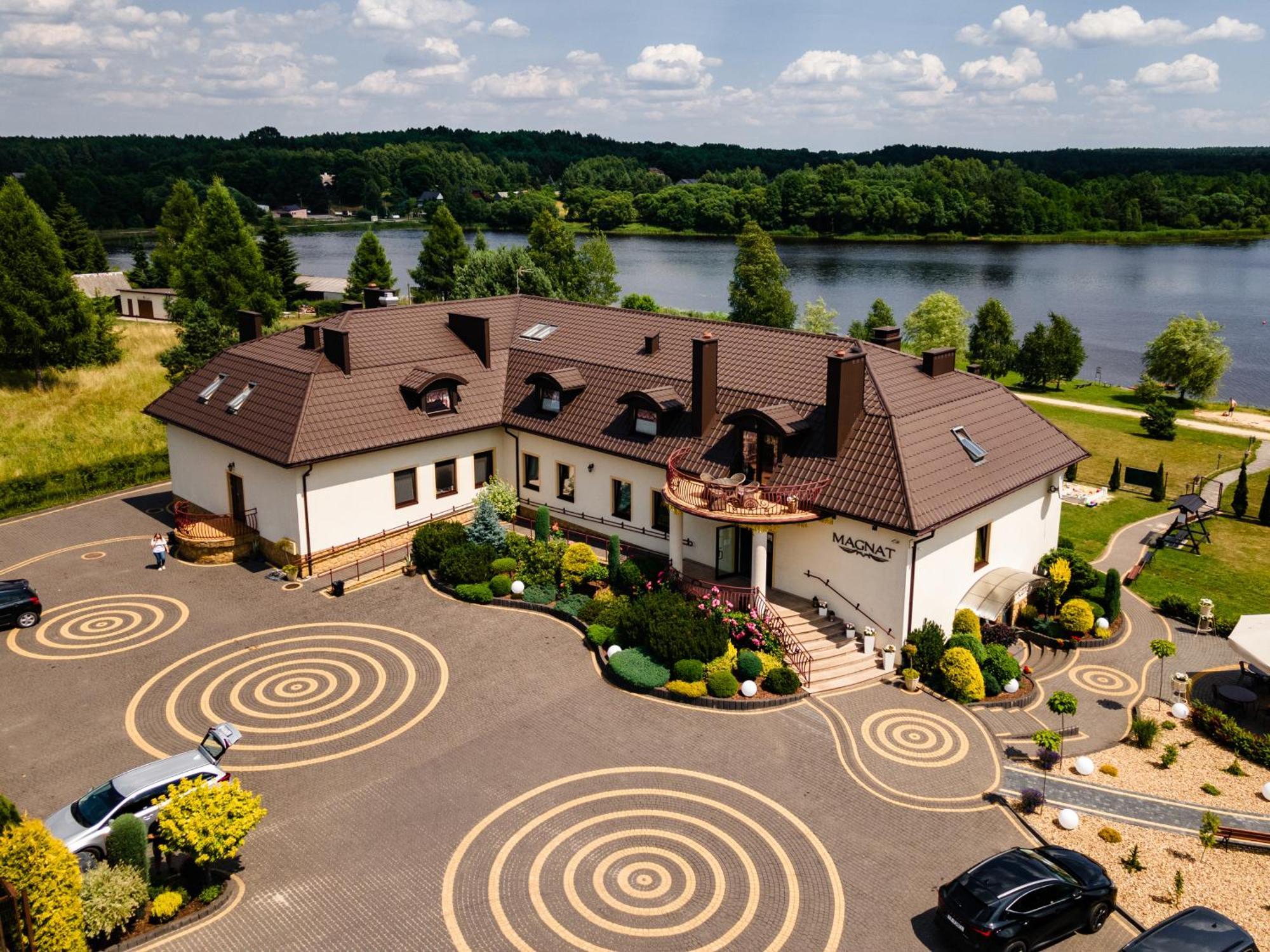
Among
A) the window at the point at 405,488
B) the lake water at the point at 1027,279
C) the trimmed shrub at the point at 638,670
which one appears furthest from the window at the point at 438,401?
the lake water at the point at 1027,279

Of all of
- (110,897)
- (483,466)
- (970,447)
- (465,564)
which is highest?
(970,447)

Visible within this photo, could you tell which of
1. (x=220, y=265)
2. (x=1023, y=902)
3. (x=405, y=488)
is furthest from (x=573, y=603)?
(x=220, y=265)

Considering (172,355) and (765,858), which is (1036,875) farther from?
(172,355)

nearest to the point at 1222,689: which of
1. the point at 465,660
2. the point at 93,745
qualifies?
the point at 465,660

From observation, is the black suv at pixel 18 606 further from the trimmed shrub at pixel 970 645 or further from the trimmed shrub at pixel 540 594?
the trimmed shrub at pixel 970 645

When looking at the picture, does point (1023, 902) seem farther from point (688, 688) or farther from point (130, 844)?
point (130, 844)

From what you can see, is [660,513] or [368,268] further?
[368,268]

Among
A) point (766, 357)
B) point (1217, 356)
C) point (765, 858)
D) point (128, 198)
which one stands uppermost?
point (128, 198)
